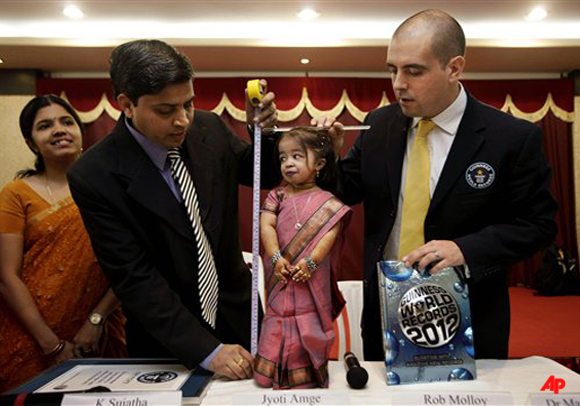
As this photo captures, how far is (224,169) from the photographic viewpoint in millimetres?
1429

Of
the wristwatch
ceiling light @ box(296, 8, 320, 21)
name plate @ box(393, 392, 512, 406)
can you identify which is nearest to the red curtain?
ceiling light @ box(296, 8, 320, 21)

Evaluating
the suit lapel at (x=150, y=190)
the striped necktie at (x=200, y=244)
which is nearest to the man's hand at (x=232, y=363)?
the striped necktie at (x=200, y=244)

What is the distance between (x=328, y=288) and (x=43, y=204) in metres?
1.33

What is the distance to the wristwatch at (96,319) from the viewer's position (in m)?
1.83

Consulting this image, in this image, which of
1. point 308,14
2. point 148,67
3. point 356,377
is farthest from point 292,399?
point 308,14

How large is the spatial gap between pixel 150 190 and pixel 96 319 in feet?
2.73

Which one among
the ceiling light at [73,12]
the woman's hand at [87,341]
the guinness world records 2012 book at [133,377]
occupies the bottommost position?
the woman's hand at [87,341]

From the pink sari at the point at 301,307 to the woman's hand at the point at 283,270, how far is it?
2 centimetres

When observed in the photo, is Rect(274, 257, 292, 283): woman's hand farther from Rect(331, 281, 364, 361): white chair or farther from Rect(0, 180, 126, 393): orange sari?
Rect(331, 281, 364, 361): white chair

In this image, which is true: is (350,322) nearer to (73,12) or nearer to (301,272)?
(301,272)

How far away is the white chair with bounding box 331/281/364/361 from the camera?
102 inches

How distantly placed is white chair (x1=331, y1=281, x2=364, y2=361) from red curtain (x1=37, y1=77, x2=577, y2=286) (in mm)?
3541

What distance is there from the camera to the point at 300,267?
109cm

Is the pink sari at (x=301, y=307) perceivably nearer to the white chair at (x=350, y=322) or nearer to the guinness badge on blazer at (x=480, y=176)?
the guinness badge on blazer at (x=480, y=176)
